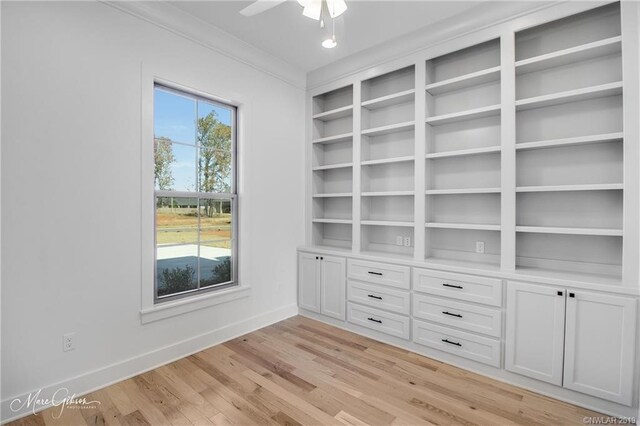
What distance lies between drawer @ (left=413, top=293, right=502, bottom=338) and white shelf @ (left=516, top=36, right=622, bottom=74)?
2.01 meters

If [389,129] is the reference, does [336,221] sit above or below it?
below

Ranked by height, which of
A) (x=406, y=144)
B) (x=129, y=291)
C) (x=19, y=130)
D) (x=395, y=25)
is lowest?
(x=129, y=291)

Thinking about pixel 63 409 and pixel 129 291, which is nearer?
pixel 63 409

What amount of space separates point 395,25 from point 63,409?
4009 mm

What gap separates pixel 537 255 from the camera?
269 centimetres

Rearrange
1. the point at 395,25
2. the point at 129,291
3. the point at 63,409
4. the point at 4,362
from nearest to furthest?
the point at 4,362, the point at 63,409, the point at 129,291, the point at 395,25

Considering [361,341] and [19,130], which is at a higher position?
[19,130]

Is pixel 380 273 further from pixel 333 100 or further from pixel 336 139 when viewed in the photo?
pixel 333 100

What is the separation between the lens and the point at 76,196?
2252 millimetres

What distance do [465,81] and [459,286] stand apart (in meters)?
1.85

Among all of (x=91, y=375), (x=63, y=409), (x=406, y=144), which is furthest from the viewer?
(x=406, y=144)

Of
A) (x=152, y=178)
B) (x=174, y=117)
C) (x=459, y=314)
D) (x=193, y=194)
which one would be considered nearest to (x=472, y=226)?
(x=459, y=314)

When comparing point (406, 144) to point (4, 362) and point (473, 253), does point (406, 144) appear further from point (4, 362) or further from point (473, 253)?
point (4, 362)

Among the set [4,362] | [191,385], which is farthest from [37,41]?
[191,385]
